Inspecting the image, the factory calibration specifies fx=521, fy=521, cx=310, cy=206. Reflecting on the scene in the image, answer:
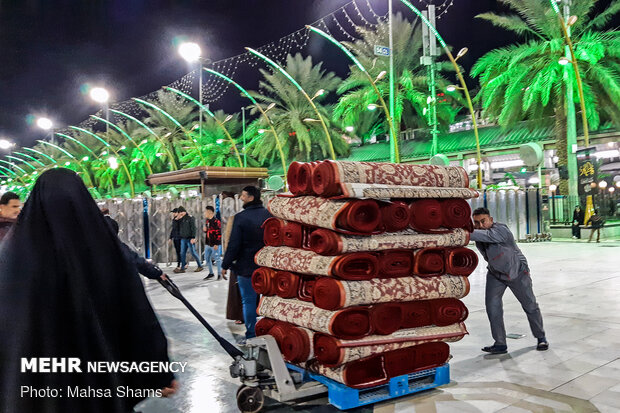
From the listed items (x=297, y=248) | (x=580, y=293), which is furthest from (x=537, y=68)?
(x=297, y=248)

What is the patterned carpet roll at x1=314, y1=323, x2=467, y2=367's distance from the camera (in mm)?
4117

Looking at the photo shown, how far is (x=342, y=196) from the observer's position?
13.7ft

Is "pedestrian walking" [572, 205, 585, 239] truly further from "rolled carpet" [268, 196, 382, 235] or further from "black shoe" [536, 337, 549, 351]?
"rolled carpet" [268, 196, 382, 235]

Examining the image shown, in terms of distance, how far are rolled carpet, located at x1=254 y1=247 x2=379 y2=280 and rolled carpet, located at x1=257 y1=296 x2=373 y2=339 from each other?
11.3 inches

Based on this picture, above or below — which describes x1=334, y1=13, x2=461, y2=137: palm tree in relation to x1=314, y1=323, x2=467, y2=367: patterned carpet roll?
above

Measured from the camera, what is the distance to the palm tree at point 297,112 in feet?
110

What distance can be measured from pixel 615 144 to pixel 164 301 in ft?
84.1

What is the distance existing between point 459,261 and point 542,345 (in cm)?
193

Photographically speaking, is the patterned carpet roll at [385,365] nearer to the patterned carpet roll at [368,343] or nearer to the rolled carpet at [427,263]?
the patterned carpet roll at [368,343]

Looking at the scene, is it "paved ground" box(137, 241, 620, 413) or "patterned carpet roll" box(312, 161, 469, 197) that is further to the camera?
"paved ground" box(137, 241, 620, 413)

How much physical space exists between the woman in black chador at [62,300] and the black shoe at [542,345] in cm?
519

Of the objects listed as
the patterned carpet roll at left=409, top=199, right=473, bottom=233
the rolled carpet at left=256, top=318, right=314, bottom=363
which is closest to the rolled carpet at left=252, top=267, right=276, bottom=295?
the rolled carpet at left=256, top=318, right=314, bottom=363

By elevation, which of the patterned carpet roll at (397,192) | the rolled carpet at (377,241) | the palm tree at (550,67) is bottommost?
the rolled carpet at (377,241)

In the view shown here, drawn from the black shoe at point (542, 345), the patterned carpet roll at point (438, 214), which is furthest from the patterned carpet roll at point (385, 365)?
the black shoe at point (542, 345)
